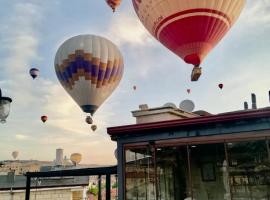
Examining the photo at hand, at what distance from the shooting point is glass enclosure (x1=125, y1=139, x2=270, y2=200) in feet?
31.9

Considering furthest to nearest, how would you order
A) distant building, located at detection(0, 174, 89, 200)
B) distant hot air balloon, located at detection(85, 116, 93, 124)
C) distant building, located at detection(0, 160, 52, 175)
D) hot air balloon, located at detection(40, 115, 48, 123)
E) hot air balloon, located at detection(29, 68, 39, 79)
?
distant building, located at detection(0, 160, 52, 175) → hot air balloon, located at detection(40, 115, 48, 123) → hot air balloon, located at detection(29, 68, 39, 79) → distant building, located at detection(0, 174, 89, 200) → distant hot air balloon, located at detection(85, 116, 93, 124)

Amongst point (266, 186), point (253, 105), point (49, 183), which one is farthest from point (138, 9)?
point (49, 183)

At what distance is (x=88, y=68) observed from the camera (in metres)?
19.5

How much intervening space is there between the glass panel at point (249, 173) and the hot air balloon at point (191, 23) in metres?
3.82

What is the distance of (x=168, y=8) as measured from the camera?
470 inches

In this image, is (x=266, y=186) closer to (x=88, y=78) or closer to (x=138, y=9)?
(x=138, y=9)

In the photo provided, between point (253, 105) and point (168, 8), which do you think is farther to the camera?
point (253, 105)

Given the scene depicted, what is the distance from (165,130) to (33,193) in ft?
61.0

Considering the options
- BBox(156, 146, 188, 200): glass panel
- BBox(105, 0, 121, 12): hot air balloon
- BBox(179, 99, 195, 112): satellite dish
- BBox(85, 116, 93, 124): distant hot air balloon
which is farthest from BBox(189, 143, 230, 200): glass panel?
BBox(85, 116, 93, 124): distant hot air balloon

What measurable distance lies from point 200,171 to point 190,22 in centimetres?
617

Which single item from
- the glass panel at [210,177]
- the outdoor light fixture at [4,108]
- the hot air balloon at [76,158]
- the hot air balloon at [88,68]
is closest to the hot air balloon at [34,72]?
the hot air balloon at [88,68]

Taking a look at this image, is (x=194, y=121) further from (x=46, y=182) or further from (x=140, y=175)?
(x=46, y=182)

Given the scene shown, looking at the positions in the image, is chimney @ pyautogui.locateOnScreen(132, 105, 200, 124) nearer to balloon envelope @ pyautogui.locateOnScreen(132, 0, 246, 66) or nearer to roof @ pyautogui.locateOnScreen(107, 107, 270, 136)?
balloon envelope @ pyautogui.locateOnScreen(132, 0, 246, 66)

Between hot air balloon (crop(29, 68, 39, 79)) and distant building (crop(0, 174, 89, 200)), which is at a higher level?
hot air balloon (crop(29, 68, 39, 79))
